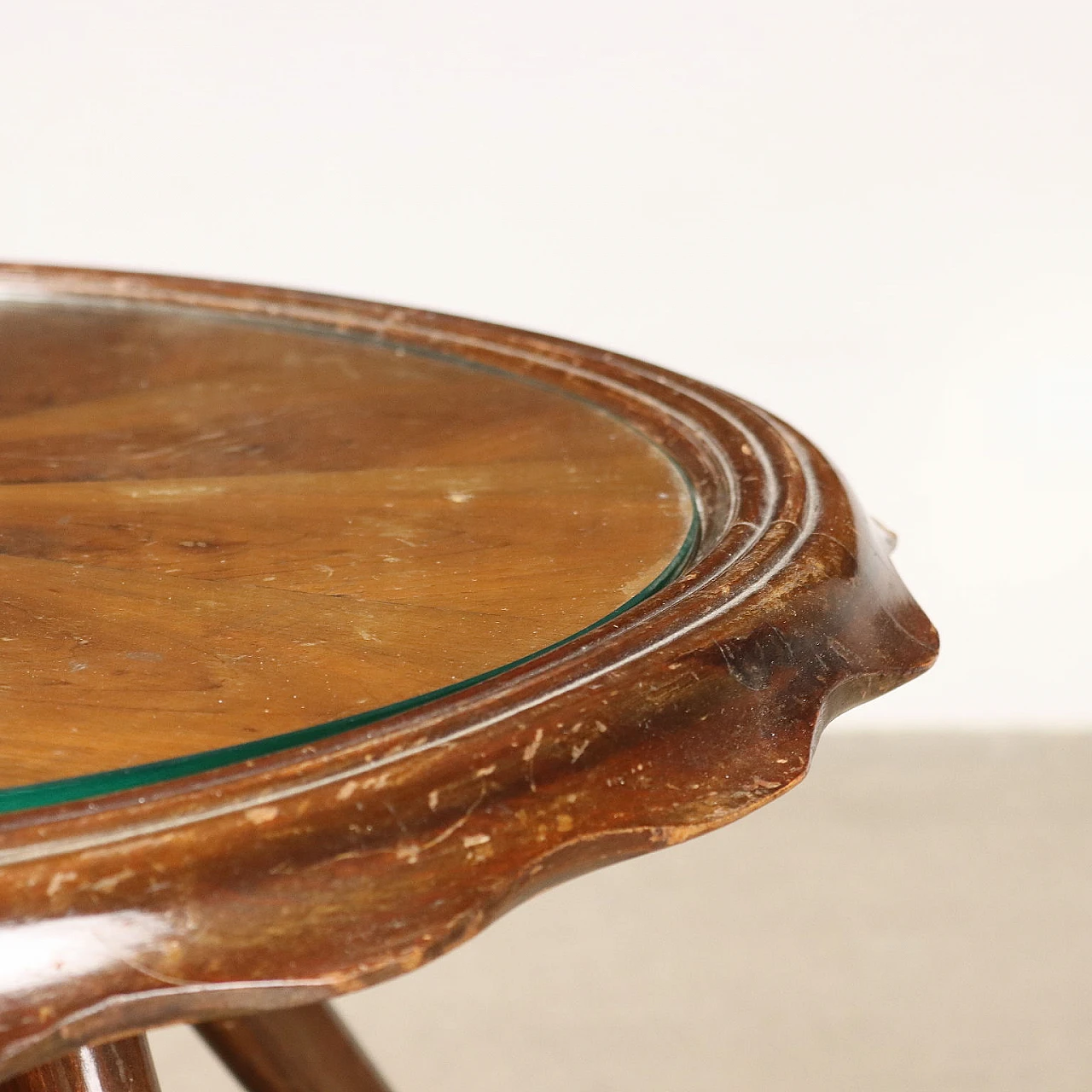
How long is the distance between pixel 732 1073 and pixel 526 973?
0.25 m

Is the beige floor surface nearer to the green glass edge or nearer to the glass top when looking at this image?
the glass top

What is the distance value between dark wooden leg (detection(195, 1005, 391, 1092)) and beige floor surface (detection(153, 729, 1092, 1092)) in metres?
0.63

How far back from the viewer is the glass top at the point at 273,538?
39 cm

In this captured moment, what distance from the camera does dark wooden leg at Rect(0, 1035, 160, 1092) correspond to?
Result: 56cm

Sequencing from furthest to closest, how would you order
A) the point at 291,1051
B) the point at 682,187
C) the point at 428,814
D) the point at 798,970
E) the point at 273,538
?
the point at 682,187 → the point at 798,970 → the point at 291,1051 → the point at 273,538 → the point at 428,814

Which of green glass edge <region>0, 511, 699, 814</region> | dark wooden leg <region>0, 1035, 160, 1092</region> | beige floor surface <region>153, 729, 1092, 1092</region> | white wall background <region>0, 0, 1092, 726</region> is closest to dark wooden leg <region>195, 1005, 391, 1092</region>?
dark wooden leg <region>0, 1035, 160, 1092</region>

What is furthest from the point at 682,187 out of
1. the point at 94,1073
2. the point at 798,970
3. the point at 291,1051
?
the point at 94,1073

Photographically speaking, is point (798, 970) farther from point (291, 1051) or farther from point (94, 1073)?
point (94, 1073)

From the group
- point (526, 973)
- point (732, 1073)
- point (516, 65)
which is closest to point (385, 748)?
point (732, 1073)

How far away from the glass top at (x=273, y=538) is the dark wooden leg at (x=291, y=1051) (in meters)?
0.29

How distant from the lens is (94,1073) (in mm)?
569

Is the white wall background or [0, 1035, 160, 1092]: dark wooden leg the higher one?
the white wall background

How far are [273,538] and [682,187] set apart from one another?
144 cm

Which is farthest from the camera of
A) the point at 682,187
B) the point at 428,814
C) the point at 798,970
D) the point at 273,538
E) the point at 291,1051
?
the point at 682,187
